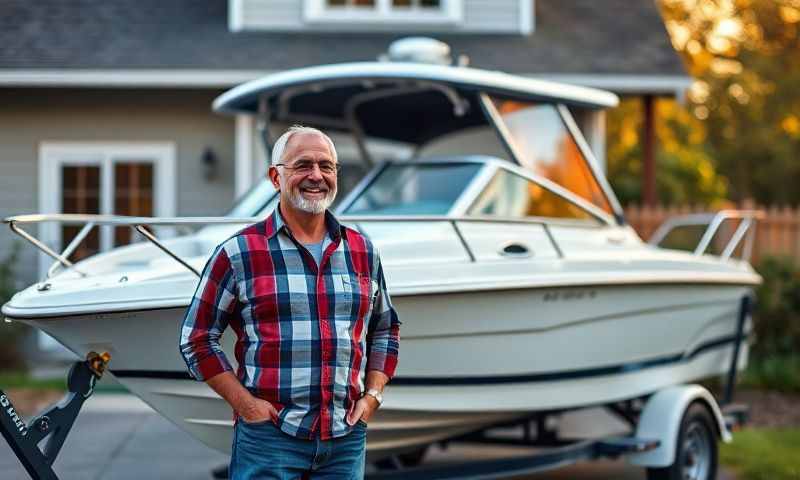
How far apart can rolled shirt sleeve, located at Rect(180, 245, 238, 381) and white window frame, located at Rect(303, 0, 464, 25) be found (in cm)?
865

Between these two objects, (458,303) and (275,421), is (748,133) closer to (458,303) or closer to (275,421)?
(458,303)

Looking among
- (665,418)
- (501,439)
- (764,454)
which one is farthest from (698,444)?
(764,454)

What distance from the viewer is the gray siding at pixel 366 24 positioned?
12.0 m

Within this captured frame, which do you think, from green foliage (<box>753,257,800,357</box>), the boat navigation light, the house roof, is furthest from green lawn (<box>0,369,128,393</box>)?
green foliage (<box>753,257,800,357</box>)

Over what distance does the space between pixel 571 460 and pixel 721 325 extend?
5.98 ft

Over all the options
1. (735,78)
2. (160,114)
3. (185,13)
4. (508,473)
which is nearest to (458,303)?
(508,473)

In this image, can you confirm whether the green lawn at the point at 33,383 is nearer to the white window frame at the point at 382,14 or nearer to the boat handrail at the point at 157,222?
the white window frame at the point at 382,14

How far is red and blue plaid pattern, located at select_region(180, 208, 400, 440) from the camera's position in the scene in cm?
358

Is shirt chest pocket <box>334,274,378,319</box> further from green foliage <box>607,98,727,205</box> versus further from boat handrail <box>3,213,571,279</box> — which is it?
green foliage <box>607,98,727,205</box>

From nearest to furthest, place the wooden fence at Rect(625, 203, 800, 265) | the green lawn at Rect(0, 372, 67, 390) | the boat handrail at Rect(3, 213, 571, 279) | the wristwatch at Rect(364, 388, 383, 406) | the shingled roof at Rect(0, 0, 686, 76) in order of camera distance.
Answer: the wristwatch at Rect(364, 388, 383, 406), the boat handrail at Rect(3, 213, 571, 279), the green lawn at Rect(0, 372, 67, 390), the shingled roof at Rect(0, 0, 686, 76), the wooden fence at Rect(625, 203, 800, 265)

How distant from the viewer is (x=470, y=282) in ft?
18.2

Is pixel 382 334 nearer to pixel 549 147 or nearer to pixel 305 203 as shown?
pixel 305 203

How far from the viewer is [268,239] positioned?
3.63 m

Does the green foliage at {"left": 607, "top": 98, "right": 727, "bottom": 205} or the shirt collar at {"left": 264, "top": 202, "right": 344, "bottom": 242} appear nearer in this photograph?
the shirt collar at {"left": 264, "top": 202, "right": 344, "bottom": 242}
